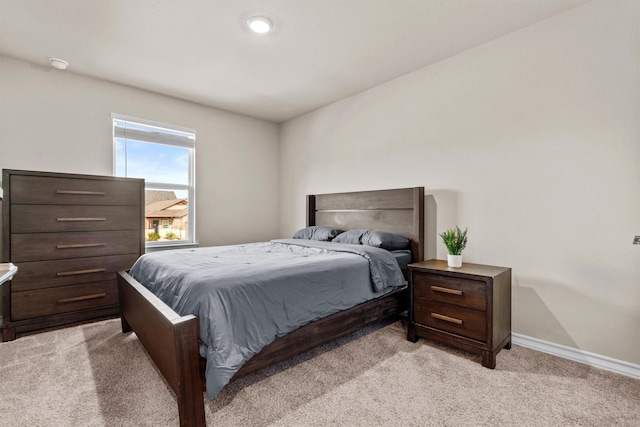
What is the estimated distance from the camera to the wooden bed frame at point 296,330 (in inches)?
55.0

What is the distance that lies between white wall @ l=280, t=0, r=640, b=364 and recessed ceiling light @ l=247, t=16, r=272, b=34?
60.5 inches

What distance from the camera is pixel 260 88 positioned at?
11.5ft

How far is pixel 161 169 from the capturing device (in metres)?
3.78

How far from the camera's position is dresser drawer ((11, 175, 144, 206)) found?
101 inches

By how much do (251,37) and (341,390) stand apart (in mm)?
2625

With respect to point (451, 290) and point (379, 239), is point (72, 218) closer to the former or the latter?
point (379, 239)

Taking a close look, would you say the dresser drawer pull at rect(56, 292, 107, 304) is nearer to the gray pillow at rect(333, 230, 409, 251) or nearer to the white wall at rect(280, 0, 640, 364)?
the gray pillow at rect(333, 230, 409, 251)

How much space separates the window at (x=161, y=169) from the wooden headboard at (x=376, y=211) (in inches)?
62.8

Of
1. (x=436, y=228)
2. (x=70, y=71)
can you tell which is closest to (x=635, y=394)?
(x=436, y=228)

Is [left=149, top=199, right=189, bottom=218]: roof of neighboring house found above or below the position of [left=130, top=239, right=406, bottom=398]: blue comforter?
above

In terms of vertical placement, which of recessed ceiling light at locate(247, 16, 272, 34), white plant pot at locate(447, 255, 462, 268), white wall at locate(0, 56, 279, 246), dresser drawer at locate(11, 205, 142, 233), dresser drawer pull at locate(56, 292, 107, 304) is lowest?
dresser drawer pull at locate(56, 292, 107, 304)

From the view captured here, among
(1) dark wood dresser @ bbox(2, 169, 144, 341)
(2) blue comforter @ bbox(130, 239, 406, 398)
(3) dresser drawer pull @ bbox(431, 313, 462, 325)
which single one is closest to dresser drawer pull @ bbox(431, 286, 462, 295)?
(3) dresser drawer pull @ bbox(431, 313, 462, 325)

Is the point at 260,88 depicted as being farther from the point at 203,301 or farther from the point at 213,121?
the point at 203,301

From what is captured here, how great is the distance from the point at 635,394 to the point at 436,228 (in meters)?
1.63
